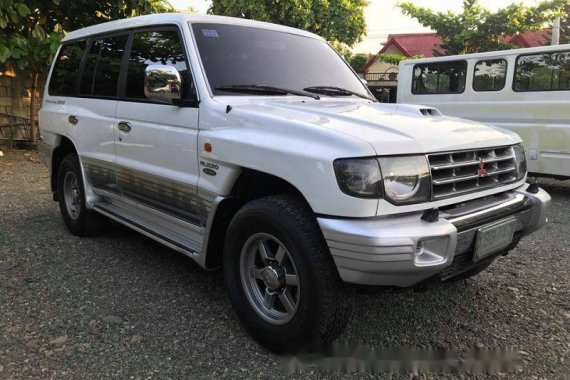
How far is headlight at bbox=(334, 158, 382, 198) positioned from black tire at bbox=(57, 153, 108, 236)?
3.03m

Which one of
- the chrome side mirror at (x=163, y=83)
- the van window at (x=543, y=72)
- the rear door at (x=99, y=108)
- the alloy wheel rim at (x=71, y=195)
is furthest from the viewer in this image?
the van window at (x=543, y=72)

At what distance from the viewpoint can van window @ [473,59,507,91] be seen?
805 centimetres

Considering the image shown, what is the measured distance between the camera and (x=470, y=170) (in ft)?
9.23

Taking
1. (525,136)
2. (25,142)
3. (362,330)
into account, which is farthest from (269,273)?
(25,142)

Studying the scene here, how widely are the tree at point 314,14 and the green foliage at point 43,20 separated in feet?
30.5

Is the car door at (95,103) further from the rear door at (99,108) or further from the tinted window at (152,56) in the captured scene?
the tinted window at (152,56)

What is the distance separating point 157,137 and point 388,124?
159 centimetres

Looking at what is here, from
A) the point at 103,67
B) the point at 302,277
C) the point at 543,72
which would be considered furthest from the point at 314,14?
the point at 302,277

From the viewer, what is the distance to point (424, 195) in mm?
2492

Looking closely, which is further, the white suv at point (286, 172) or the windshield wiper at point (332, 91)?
the windshield wiper at point (332, 91)

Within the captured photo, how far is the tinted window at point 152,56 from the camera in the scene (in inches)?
134

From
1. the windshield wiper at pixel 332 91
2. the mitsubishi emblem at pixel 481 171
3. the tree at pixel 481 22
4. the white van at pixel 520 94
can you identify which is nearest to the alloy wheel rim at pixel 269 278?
the mitsubishi emblem at pixel 481 171

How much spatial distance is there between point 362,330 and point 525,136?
19.1ft

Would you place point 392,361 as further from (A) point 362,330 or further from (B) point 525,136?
(B) point 525,136
